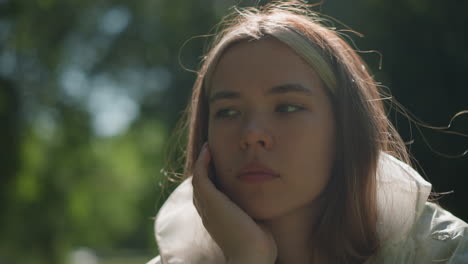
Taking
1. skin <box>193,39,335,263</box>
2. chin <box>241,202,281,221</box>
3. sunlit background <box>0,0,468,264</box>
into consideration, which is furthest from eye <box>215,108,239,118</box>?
sunlit background <box>0,0,468,264</box>

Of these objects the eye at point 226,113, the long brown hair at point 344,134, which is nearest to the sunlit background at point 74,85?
the long brown hair at point 344,134

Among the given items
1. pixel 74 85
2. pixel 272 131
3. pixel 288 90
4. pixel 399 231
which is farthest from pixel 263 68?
pixel 74 85

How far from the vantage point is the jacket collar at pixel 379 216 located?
1.88 meters

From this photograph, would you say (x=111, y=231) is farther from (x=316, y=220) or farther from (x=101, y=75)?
(x=316, y=220)

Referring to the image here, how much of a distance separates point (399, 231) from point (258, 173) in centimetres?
59

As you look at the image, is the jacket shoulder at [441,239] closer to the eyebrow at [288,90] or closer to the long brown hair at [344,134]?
the long brown hair at [344,134]

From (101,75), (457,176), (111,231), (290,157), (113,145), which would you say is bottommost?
(111,231)

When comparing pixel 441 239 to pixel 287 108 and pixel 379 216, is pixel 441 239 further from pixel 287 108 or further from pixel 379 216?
pixel 287 108

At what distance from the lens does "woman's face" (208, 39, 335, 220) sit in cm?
181

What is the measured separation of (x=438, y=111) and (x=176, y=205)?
1.69 meters

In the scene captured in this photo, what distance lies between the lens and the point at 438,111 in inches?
115

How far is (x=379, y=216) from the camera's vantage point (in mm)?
1971

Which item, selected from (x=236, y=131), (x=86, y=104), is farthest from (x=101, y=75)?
(x=236, y=131)

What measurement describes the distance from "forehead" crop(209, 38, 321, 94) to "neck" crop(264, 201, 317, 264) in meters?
0.53
